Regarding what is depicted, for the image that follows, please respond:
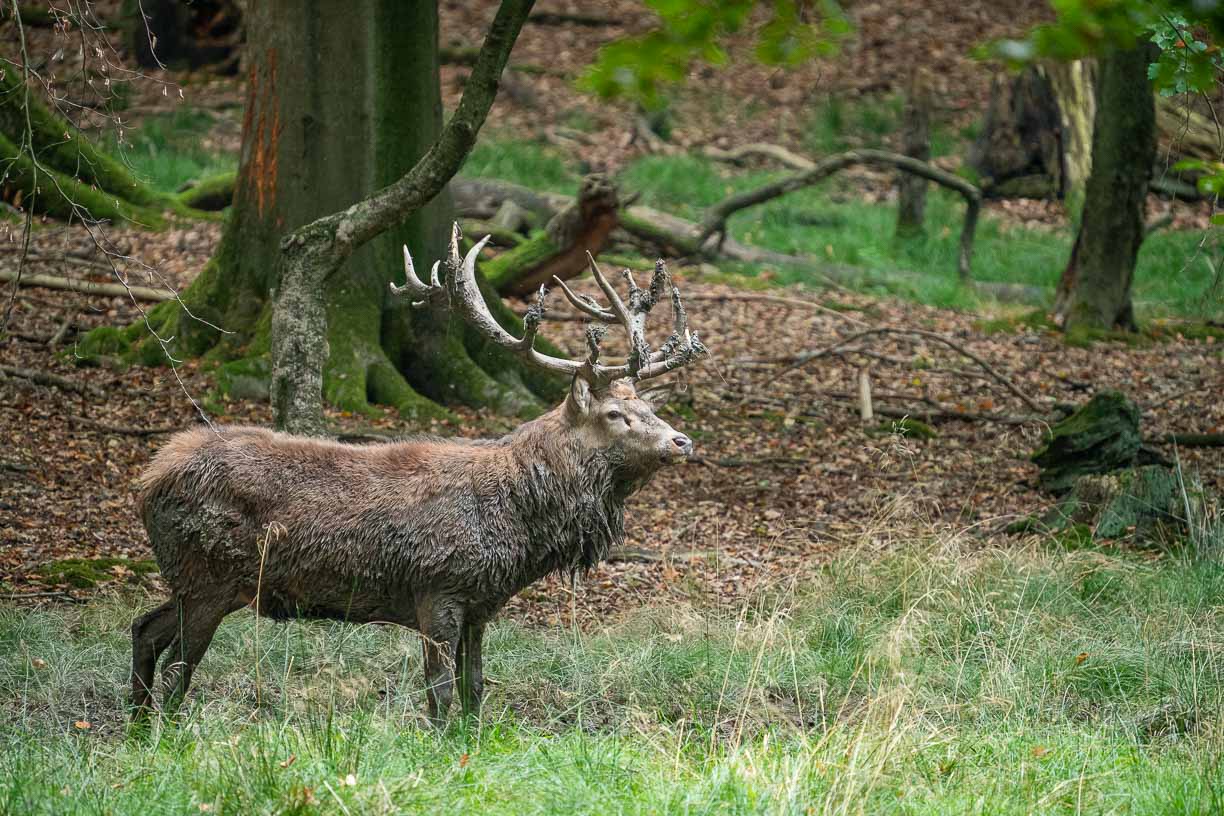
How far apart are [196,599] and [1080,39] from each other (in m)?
4.65

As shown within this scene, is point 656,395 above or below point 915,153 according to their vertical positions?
below

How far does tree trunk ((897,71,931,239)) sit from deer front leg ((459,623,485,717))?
11.2 meters

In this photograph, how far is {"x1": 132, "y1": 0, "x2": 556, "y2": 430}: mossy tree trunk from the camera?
9.92 m

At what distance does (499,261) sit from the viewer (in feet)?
39.9

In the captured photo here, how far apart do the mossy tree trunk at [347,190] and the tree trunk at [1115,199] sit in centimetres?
632

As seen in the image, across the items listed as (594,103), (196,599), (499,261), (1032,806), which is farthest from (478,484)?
(594,103)

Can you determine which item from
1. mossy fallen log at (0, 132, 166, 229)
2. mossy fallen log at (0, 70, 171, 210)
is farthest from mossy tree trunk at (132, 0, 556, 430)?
mossy fallen log at (0, 70, 171, 210)

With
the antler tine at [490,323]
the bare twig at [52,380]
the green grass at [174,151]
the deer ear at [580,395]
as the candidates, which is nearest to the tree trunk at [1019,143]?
the green grass at [174,151]

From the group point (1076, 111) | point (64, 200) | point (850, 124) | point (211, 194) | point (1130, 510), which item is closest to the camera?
point (1130, 510)

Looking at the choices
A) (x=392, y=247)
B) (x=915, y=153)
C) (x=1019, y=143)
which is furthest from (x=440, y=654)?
(x=1019, y=143)

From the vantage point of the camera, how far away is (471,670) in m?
6.22

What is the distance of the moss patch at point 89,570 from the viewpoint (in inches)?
302

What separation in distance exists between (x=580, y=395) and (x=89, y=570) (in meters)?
3.45

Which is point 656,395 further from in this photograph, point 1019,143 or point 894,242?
point 1019,143
